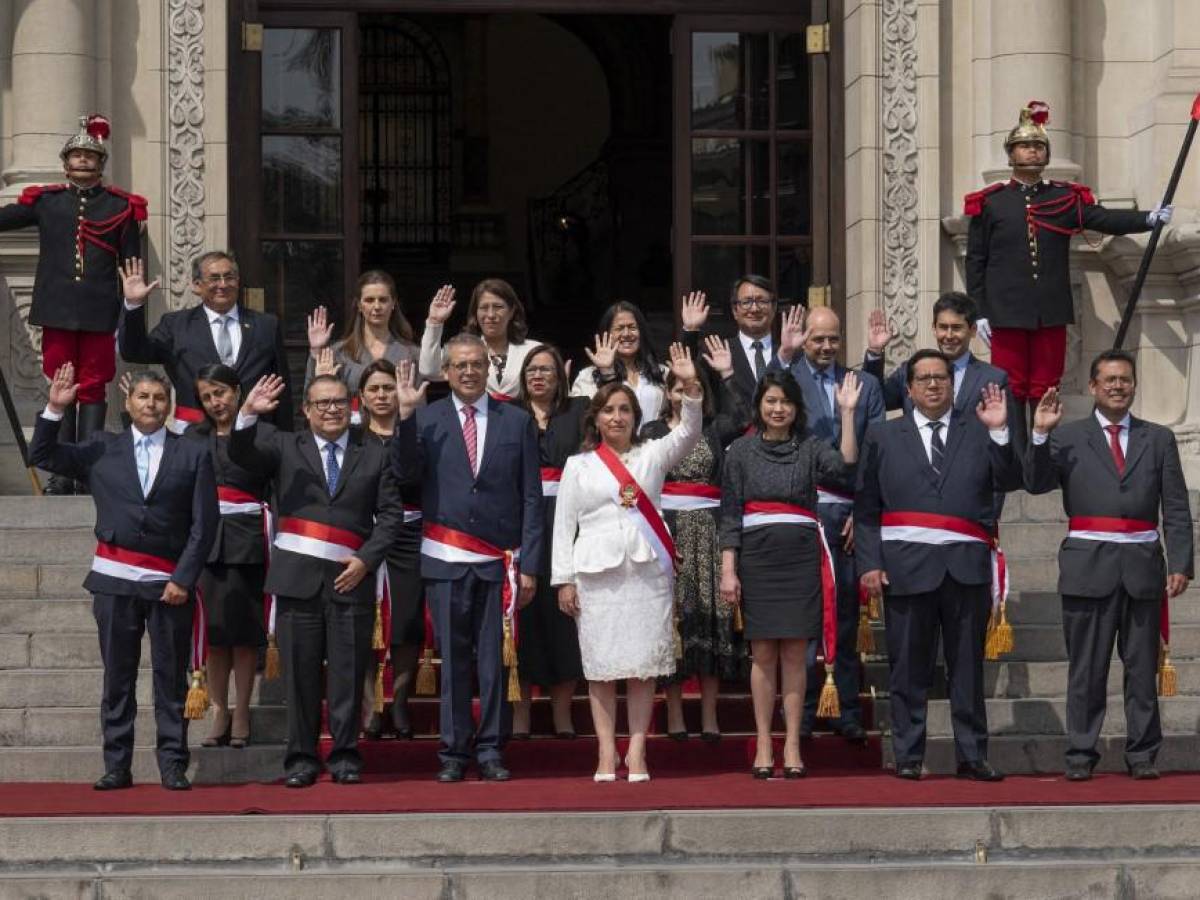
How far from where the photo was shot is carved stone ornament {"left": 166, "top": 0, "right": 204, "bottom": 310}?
15.0 m

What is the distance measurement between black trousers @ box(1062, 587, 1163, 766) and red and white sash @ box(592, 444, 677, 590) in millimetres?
1741

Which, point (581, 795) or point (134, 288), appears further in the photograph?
point (134, 288)

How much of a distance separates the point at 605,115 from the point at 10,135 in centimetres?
1345

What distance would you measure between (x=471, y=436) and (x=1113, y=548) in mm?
2802

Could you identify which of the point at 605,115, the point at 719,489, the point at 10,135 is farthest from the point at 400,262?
the point at 719,489

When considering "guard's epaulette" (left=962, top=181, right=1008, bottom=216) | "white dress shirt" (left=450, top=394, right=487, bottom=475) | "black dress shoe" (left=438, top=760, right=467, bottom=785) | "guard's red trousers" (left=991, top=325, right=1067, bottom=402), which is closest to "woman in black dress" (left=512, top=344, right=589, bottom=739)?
"white dress shirt" (left=450, top=394, right=487, bottom=475)

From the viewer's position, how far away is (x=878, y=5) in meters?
15.3

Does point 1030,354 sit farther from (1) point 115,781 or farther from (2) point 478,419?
(1) point 115,781

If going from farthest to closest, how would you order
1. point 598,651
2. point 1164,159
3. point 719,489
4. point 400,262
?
point 400,262 → point 1164,159 → point 719,489 → point 598,651

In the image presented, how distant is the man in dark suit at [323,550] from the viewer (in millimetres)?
10852


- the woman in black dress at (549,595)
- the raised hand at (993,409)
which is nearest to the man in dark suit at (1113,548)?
the raised hand at (993,409)

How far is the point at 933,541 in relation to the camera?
36.8 feet

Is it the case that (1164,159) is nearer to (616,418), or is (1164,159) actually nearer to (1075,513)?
(1075,513)

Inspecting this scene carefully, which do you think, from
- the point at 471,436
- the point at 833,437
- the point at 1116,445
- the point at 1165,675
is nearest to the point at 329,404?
the point at 471,436
